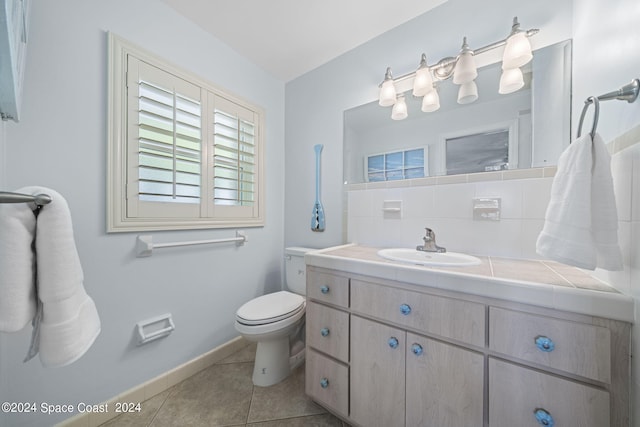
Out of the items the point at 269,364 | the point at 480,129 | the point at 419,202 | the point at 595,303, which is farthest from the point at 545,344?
the point at 269,364

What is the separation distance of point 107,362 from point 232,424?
714mm

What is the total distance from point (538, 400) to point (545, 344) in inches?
6.9

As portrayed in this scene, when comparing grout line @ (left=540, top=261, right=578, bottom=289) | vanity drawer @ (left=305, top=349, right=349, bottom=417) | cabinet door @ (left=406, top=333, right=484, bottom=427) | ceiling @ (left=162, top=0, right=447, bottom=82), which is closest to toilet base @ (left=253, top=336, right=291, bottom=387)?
vanity drawer @ (left=305, top=349, right=349, bottom=417)

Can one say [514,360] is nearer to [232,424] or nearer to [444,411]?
[444,411]

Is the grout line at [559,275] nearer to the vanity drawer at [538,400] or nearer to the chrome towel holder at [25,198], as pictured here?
the vanity drawer at [538,400]

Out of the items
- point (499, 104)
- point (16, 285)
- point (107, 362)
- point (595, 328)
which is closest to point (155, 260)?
point (107, 362)

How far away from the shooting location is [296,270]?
1807 mm

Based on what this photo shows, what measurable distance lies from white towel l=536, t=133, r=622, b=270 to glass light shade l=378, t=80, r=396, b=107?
99cm

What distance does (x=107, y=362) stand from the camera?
1.14 m

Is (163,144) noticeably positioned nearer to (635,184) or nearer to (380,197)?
(380,197)

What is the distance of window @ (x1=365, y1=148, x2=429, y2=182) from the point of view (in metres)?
1.37

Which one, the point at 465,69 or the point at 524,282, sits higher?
the point at 465,69

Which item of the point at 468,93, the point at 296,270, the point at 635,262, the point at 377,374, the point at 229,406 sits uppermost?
the point at 468,93

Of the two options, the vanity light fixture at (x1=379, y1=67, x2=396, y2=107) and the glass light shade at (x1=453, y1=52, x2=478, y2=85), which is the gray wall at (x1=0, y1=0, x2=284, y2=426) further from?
the glass light shade at (x1=453, y1=52, x2=478, y2=85)
